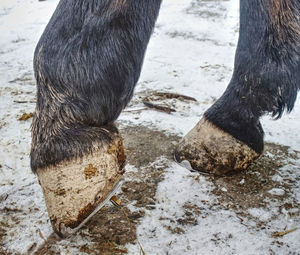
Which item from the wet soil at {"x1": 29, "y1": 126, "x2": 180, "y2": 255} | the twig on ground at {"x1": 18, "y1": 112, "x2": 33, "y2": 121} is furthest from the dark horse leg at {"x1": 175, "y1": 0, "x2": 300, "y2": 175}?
the twig on ground at {"x1": 18, "y1": 112, "x2": 33, "y2": 121}

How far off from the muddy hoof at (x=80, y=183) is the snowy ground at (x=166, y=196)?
13 centimetres

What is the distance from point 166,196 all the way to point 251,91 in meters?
0.54

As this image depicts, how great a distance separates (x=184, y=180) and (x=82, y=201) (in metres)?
0.54

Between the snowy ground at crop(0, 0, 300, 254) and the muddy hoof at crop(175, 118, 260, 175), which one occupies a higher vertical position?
the muddy hoof at crop(175, 118, 260, 175)

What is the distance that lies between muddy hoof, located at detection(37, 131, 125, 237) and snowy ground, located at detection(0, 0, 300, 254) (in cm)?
13

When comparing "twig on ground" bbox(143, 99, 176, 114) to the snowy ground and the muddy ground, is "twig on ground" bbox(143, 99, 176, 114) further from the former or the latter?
the muddy ground

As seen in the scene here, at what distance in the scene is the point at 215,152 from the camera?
1547 millimetres

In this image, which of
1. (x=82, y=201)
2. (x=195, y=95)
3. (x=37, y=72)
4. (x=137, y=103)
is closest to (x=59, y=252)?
(x=82, y=201)

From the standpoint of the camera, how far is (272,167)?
1633mm

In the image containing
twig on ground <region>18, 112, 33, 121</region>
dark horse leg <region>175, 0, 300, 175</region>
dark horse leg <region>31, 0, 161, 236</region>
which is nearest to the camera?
dark horse leg <region>31, 0, 161, 236</region>

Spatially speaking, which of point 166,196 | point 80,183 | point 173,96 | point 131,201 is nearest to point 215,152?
point 166,196

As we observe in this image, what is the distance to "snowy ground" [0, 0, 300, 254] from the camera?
1218 mm

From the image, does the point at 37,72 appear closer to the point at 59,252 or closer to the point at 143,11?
the point at 143,11

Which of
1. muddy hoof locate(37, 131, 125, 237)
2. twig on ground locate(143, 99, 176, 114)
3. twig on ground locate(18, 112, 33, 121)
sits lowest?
twig on ground locate(143, 99, 176, 114)
